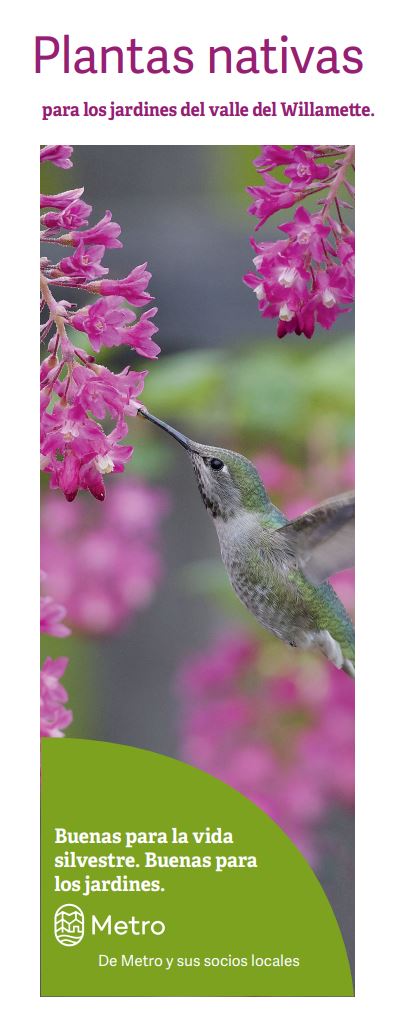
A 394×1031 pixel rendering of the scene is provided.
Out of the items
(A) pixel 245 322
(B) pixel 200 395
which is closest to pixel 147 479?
(B) pixel 200 395

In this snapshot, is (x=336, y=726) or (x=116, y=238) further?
(x=336, y=726)

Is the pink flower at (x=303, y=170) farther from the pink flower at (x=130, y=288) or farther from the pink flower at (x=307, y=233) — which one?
the pink flower at (x=130, y=288)

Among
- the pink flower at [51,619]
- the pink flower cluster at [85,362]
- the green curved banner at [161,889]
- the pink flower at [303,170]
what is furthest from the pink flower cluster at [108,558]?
the pink flower at [303,170]

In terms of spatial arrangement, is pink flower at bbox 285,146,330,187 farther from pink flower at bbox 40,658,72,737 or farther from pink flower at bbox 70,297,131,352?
pink flower at bbox 40,658,72,737
